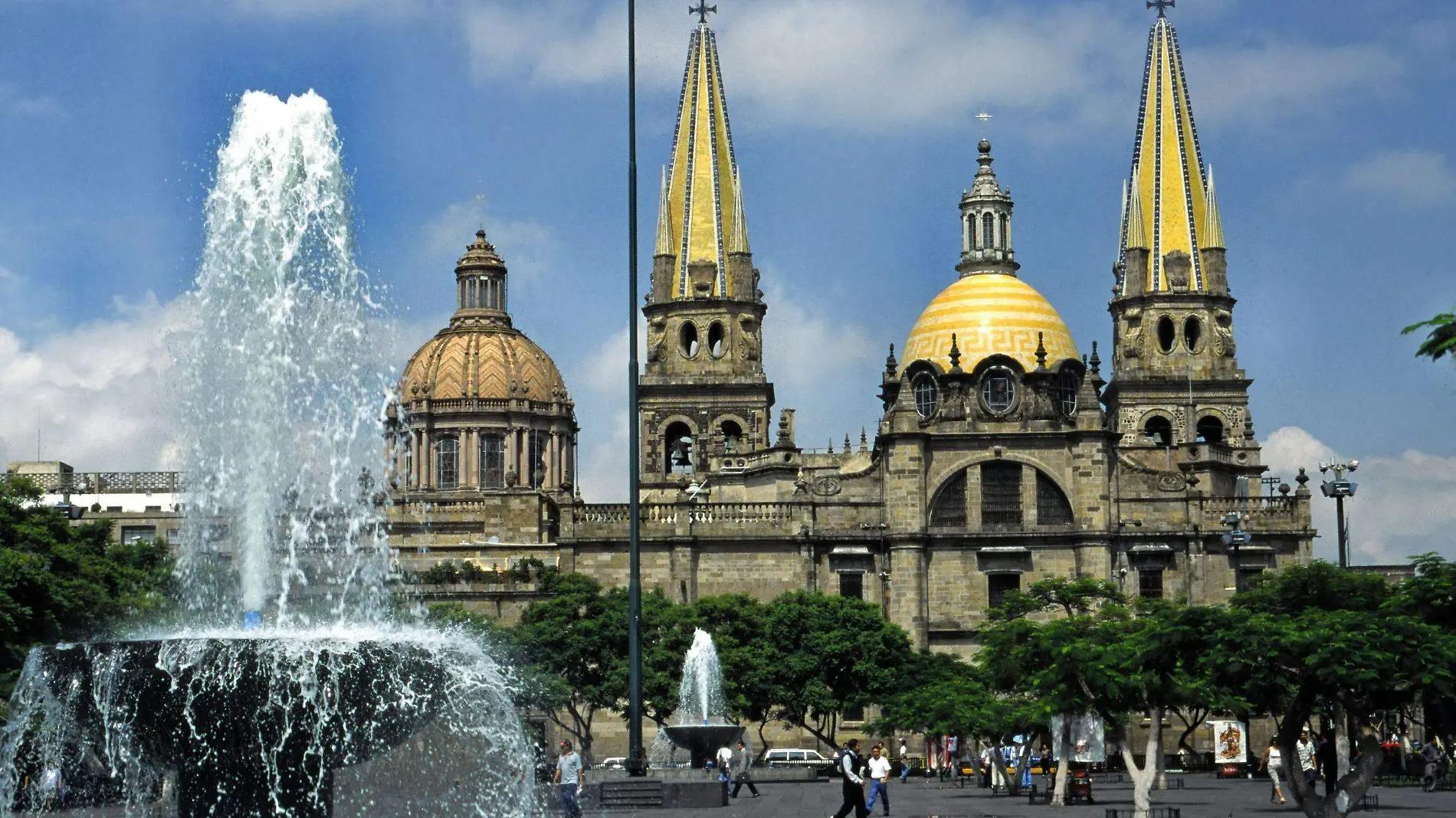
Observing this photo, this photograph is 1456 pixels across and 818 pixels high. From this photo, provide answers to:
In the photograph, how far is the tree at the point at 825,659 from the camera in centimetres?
6862

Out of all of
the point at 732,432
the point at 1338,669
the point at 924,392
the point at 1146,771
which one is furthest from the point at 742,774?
the point at 732,432

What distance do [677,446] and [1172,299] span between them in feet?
70.7

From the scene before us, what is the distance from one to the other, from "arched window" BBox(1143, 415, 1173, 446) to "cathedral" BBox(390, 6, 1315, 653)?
14 cm

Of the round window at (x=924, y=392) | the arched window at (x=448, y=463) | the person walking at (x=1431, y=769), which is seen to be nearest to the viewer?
the person walking at (x=1431, y=769)

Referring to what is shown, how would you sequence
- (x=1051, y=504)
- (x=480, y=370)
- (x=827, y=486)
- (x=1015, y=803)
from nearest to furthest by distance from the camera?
(x=1015, y=803) → (x=827, y=486) → (x=1051, y=504) → (x=480, y=370)

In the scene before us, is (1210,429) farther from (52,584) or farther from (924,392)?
(52,584)

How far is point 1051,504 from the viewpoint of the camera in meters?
79.1

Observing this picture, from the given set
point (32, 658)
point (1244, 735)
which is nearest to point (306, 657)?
point (32, 658)

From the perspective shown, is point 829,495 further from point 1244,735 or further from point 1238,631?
point 1238,631

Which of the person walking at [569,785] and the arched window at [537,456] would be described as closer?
the person walking at [569,785]

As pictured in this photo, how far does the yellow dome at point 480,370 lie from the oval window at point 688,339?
1882 centimetres

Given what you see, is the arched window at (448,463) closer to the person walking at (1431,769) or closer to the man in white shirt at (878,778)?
the person walking at (1431,769)

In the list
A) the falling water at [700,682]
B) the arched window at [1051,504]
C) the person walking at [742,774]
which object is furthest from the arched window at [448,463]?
the person walking at [742,774]

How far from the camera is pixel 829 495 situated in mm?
78938
